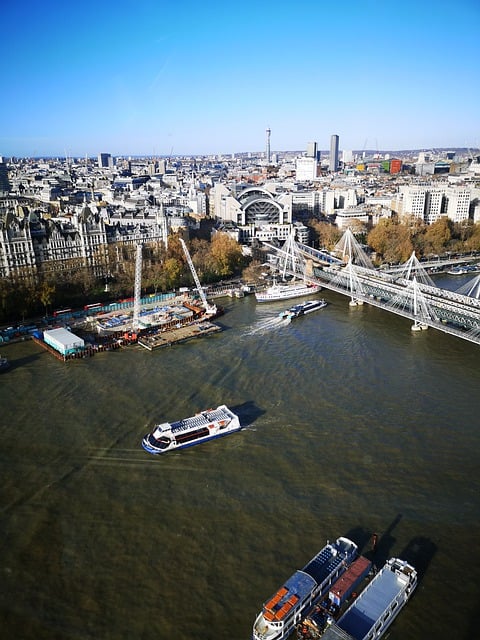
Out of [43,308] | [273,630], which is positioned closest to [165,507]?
[273,630]

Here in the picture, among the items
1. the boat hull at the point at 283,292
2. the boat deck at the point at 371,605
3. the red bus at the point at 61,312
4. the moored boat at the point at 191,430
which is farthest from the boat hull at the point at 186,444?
the boat hull at the point at 283,292

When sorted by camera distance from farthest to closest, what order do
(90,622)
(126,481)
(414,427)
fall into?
(414,427) → (126,481) → (90,622)

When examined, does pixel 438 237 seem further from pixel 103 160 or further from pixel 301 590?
pixel 103 160

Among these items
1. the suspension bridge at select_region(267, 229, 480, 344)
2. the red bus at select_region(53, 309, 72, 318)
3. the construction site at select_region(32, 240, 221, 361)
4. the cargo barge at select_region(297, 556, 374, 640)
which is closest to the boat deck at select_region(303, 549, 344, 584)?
the cargo barge at select_region(297, 556, 374, 640)

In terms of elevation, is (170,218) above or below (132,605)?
above

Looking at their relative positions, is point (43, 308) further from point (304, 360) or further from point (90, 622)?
point (90, 622)

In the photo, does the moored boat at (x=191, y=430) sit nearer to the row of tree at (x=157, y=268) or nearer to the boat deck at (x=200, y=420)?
the boat deck at (x=200, y=420)
